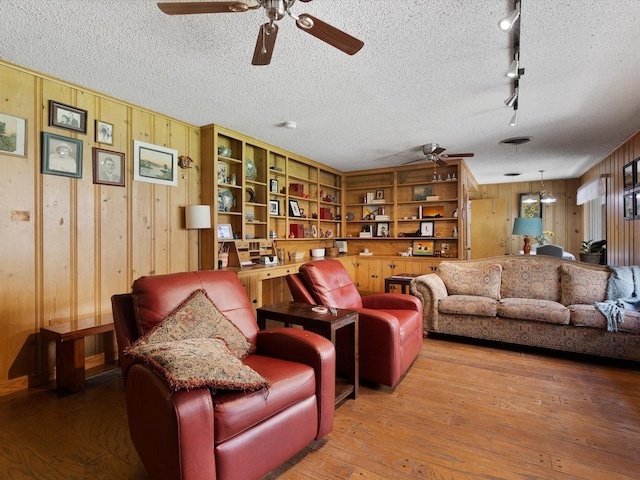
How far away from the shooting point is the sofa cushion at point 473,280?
383 cm

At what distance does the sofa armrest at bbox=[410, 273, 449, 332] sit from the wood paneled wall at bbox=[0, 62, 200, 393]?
2.76 meters

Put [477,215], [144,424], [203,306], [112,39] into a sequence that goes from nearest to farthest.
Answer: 1. [144,424]
2. [203,306]
3. [112,39]
4. [477,215]

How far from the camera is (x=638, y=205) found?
4.03m

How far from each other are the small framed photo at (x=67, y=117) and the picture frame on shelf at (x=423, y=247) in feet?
16.9

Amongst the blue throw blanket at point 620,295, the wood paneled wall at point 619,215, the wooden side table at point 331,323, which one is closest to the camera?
the wooden side table at point 331,323

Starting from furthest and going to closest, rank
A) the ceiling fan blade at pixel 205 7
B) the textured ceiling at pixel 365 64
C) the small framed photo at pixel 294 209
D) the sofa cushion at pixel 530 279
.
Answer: the small framed photo at pixel 294 209 < the sofa cushion at pixel 530 279 < the textured ceiling at pixel 365 64 < the ceiling fan blade at pixel 205 7

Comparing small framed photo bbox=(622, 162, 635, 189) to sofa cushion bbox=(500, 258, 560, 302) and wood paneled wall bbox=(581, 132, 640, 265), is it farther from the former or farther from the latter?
A: sofa cushion bbox=(500, 258, 560, 302)

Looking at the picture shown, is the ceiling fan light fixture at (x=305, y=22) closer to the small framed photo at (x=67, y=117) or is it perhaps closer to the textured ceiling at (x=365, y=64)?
the textured ceiling at (x=365, y=64)

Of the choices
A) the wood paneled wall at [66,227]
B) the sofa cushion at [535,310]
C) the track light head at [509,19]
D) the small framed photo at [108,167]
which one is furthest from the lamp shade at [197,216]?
the sofa cushion at [535,310]

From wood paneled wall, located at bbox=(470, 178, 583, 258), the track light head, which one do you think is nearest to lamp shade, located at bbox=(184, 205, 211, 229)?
the track light head

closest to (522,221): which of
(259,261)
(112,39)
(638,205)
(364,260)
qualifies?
(638,205)

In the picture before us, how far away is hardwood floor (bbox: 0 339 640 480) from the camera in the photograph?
169 centimetres

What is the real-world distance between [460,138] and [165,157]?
3674 mm

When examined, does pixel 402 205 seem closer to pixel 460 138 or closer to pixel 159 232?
pixel 460 138
